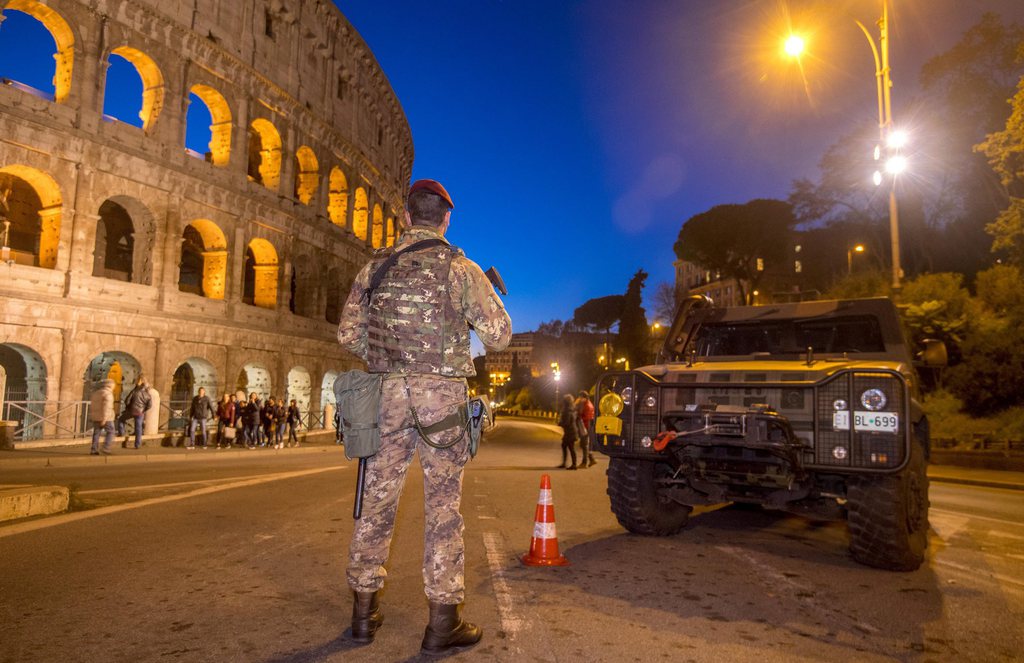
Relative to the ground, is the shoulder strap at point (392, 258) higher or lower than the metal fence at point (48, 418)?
higher

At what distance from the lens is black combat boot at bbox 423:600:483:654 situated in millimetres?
3111

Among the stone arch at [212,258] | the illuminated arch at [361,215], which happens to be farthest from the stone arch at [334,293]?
the stone arch at [212,258]

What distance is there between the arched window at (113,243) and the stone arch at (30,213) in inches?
74.8

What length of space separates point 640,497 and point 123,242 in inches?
1070

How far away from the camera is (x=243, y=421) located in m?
21.9

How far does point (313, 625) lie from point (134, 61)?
25.8 metres

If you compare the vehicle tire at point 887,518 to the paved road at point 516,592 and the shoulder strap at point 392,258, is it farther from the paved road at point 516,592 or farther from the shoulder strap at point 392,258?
the shoulder strap at point 392,258

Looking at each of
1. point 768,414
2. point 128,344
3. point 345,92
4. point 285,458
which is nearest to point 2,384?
point 128,344

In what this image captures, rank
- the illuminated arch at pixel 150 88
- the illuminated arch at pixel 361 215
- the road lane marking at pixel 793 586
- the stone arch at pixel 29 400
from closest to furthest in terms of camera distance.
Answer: the road lane marking at pixel 793 586 → the stone arch at pixel 29 400 → the illuminated arch at pixel 150 88 → the illuminated arch at pixel 361 215

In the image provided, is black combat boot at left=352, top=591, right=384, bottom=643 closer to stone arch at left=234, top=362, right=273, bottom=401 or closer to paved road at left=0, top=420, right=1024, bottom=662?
paved road at left=0, top=420, right=1024, bottom=662

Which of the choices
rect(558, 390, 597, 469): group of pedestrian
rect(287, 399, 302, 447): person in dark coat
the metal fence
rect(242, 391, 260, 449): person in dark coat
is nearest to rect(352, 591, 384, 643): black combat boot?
rect(558, 390, 597, 469): group of pedestrian

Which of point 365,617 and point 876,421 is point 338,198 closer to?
point 876,421

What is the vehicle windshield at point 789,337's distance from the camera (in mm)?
6633

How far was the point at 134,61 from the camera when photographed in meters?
23.3
